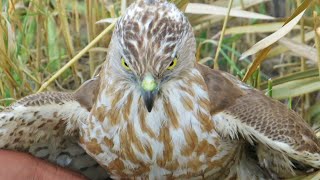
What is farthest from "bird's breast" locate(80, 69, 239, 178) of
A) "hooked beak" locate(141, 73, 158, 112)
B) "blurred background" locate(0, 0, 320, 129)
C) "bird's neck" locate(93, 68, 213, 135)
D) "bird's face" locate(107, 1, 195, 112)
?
"blurred background" locate(0, 0, 320, 129)

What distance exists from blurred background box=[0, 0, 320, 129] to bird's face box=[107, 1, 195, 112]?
81 cm

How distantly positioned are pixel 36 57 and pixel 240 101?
1.39 metres

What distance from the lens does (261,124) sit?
3.67 m

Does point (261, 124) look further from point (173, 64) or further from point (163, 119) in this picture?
point (173, 64)

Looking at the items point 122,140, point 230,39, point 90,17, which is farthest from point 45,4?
point 122,140

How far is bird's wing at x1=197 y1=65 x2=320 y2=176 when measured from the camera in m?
3.66

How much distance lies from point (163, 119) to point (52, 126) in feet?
1.92

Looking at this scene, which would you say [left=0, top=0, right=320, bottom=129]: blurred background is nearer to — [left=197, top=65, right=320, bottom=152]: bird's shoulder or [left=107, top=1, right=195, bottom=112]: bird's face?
[left=197, top=65, right=320, bottom=152]: bird's shoulder

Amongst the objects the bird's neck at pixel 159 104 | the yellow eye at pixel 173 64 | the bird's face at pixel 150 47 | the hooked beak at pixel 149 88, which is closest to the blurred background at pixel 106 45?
the bird's neck at pixel 159 104

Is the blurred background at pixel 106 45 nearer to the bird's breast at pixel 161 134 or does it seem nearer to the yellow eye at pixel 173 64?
the bird's breast at pixel 161 134

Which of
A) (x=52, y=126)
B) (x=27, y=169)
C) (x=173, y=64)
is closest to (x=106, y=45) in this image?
(x=52, y=126)

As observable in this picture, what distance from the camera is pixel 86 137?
12.7ft

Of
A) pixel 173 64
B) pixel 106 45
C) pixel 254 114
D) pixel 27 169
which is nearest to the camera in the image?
pixel 173 64

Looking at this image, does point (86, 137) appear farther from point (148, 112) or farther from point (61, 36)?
point (61, 36)
